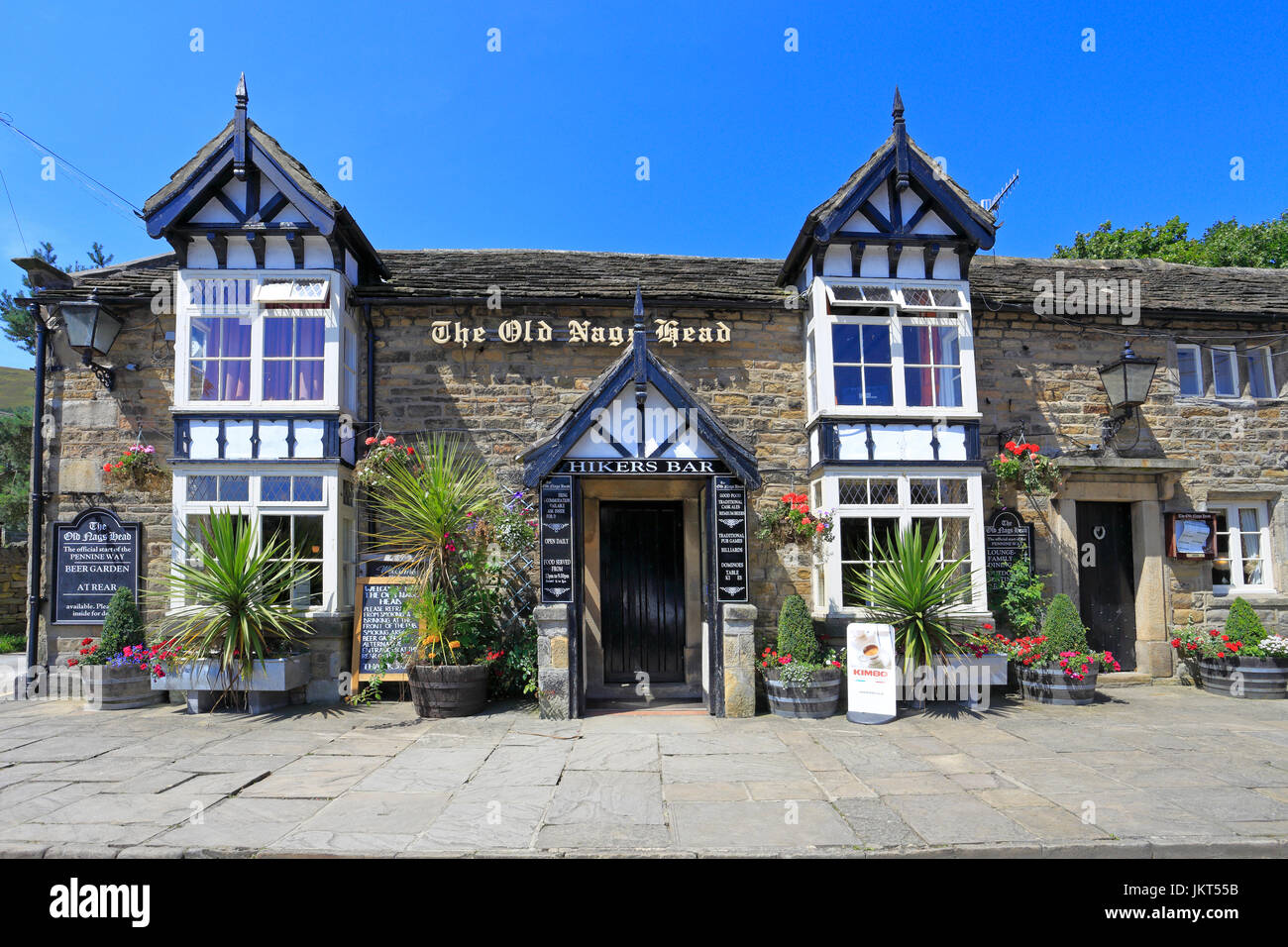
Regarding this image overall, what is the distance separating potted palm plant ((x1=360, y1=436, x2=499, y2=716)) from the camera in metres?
8.29

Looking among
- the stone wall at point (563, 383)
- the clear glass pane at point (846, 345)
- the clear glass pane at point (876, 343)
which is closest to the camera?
the clear glass pane at point (846, 345)

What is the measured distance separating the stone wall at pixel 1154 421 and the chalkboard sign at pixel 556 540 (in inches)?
238

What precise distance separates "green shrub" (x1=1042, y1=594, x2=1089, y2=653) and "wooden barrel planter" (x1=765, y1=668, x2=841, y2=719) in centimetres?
287

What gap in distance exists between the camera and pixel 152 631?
30.6 ft

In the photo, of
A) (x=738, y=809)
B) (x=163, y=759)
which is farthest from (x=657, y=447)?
(x=163, y=759)

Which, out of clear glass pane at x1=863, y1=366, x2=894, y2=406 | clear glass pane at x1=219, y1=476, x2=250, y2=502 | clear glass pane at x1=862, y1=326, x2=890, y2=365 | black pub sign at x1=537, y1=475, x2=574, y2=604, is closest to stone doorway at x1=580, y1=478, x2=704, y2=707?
black pub sign at x1=537, y1=475, x2=574, y2=604

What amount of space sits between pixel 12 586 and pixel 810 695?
1899 cm

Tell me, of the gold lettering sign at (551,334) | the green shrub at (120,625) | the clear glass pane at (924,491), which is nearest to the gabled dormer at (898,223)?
the gold lettering sign at (551,334)

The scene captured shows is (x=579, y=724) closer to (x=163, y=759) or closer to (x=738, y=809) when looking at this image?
(x=738, y=809)

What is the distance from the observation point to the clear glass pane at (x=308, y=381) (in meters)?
9.53

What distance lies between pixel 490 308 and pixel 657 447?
3.55 meters

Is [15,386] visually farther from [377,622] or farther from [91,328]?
[377,622]

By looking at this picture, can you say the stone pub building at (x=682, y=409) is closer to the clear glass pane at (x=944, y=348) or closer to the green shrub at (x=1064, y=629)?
the clear glass pane at (x=944, y=348)

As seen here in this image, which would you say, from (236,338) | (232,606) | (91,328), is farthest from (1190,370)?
(91,328)
